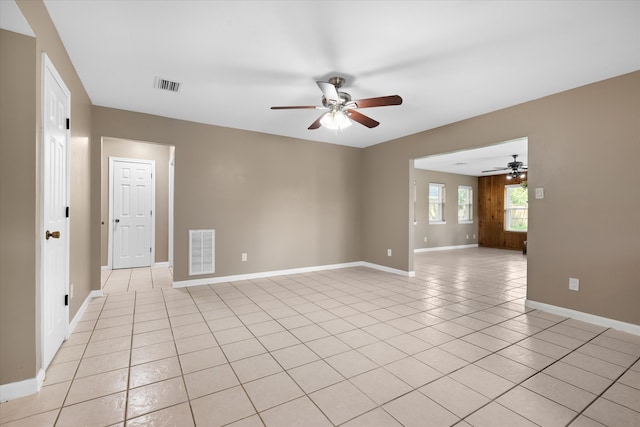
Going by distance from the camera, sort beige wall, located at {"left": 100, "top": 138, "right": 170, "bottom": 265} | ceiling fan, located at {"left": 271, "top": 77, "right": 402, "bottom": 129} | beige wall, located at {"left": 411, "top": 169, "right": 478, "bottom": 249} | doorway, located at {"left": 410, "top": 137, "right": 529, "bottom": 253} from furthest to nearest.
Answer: beige wall, located at {"left": 411, "top": 169, "right": 478, "bottom": 249} → doorway, located at {"left": 410, "top": 137, "right": 529, "bottom": 253} → beige wall, located at {"left": 100, "top": 138, "right": 170, "bottom": 265} → ceiling fan, located at {"left": 271, "top": 77, "right": 402, "bottom": 129}

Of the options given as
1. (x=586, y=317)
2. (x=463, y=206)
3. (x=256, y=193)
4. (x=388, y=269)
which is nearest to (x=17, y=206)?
(x=256, y=193)

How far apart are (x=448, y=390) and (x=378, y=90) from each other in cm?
292

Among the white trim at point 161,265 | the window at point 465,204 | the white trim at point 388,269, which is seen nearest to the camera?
the white trim at point 388,269

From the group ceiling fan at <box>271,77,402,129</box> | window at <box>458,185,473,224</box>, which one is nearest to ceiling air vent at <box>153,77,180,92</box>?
ceiling fan at <box>271,77,402,129</box>

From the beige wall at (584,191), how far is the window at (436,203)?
5.30 m

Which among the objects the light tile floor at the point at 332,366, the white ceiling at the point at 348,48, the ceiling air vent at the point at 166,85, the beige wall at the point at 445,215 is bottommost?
the light tile floor at the point at 332,366

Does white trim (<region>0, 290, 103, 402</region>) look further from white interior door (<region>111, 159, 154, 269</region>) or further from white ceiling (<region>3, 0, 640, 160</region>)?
white interior door (<region>111, 159, 154, 269</region>)

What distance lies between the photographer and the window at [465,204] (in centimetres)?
986

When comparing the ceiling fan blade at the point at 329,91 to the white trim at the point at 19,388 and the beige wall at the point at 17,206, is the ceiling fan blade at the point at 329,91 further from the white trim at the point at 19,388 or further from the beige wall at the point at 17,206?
the white trim at the point at 19,388

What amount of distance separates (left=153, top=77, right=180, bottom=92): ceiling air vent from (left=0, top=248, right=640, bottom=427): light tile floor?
101 inches

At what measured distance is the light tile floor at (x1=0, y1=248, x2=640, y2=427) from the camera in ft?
5.51

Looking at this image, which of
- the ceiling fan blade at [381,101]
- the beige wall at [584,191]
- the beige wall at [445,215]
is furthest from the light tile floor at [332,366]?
the beige wall at [445,215]

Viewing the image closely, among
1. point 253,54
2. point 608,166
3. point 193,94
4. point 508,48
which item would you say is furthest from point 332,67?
point 608,166

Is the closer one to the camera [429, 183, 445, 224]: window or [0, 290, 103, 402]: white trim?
[0, 290, 103, 402]: white trim
